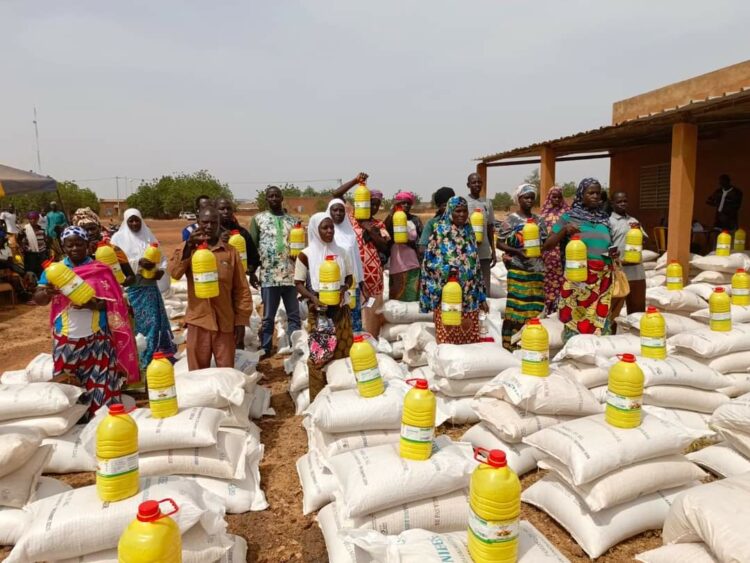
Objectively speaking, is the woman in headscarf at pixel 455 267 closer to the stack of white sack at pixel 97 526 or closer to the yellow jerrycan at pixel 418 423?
the yellow jerrycan at pixel 418 423

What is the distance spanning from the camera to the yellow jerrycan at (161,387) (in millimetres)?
2824

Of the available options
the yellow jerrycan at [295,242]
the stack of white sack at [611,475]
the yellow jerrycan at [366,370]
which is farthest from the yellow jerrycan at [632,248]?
the yellow jerrycan at [295,242]

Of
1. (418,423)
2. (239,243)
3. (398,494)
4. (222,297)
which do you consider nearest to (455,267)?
(222,297)

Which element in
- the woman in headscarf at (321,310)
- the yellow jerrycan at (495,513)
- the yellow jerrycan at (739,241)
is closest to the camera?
the yellow jerrycan at (495,513)

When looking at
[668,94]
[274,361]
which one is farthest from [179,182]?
[274,361]

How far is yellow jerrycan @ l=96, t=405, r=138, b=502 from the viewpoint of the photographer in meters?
2.03

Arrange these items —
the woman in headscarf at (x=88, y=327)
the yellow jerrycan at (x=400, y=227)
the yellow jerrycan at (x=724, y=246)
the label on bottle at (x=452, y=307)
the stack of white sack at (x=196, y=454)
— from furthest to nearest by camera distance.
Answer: the yellow jerrycan at (x=724, y=246)
the yellow jerrycan at (x=400, y=227)
the label on bottle at (x=452, y=307)
the woman in headscarf at (x=88, y=327)
the stack of white sack at (x=196, y=454)

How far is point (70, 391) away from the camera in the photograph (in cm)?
332

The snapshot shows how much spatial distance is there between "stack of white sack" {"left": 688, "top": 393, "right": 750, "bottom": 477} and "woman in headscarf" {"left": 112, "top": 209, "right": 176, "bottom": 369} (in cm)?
451

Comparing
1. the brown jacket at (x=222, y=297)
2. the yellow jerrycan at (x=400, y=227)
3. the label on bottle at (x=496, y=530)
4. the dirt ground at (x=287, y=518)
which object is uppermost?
the yellow jerrycan at (x=400, y=227)

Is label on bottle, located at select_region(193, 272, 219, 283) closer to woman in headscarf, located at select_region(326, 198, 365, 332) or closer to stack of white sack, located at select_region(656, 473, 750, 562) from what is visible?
woman in headscarf, located at select_region(326, 198, 365, 332)

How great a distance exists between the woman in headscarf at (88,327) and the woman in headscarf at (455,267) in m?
2.58

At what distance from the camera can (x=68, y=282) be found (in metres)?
3.23

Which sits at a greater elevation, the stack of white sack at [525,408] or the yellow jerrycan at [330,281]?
the yellow jerrycan at [330,281]
